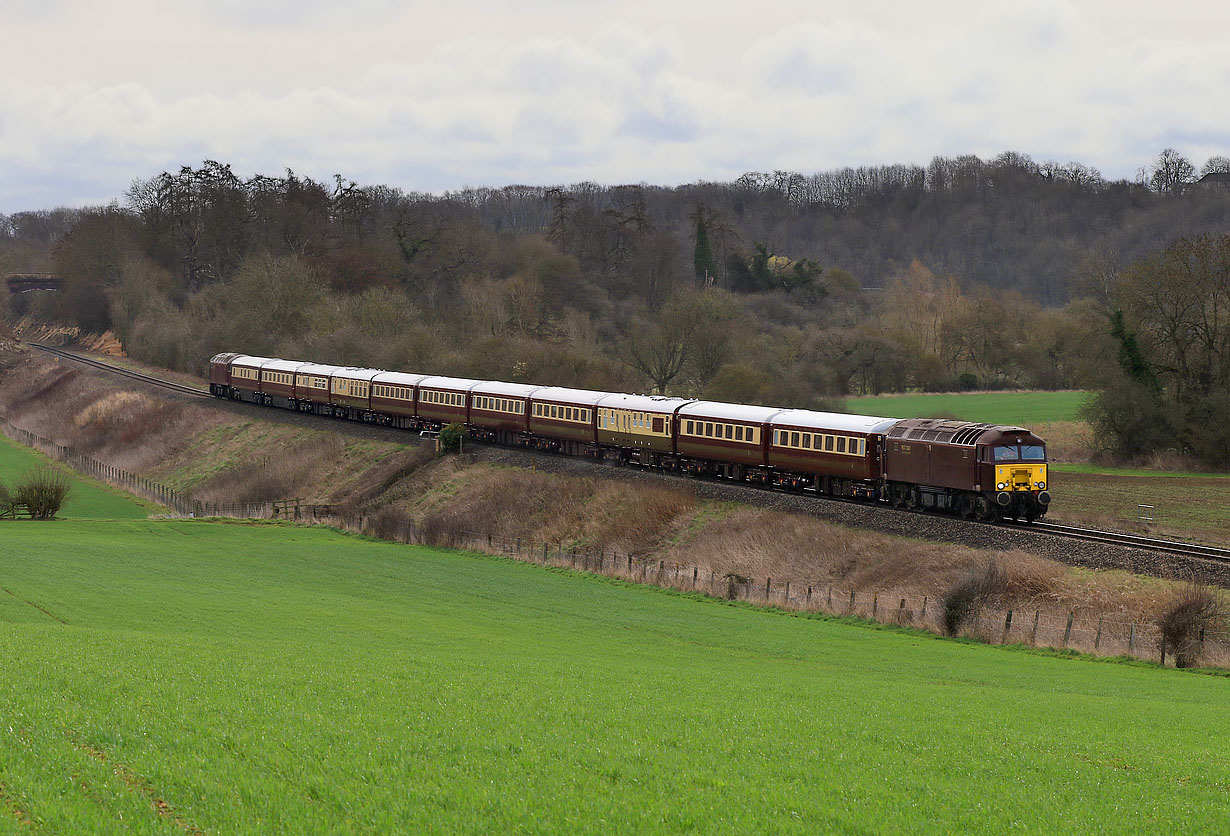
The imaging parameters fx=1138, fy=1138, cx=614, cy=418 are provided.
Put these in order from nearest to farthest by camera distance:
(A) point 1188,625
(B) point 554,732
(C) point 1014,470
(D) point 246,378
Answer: (B) point 554,732 < (A) point 1188,625 < (C) point 1014,470 < (D) point 246,378

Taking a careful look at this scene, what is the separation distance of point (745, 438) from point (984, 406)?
47.9 metres

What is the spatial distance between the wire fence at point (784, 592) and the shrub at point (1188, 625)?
0.07m

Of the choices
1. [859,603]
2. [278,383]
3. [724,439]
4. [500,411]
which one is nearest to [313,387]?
[278,383]

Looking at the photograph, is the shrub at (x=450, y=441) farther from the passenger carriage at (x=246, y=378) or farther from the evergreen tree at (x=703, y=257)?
the evergreen tree at (x=703, y=257)

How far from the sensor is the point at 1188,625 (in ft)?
89.9

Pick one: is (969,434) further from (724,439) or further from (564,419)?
(564,419)

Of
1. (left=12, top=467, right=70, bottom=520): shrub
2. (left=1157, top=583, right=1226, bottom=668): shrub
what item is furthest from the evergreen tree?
(left=1157, top=583, right=1226, bottom=668): shrub

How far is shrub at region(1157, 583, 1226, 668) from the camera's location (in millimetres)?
27328

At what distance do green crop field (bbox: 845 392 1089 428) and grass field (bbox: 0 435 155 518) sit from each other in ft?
159

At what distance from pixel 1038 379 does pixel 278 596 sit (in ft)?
281

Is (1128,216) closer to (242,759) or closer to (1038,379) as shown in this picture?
(1038,379)

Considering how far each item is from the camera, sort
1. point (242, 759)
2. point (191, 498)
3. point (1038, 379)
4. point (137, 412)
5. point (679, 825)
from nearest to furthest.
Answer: point (679, 825) < point (242, 759) < point (191, 498) < point (137, 412) < point (1038, 379)

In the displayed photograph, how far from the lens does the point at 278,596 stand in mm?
33250

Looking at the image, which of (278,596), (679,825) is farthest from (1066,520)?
(679,825)
